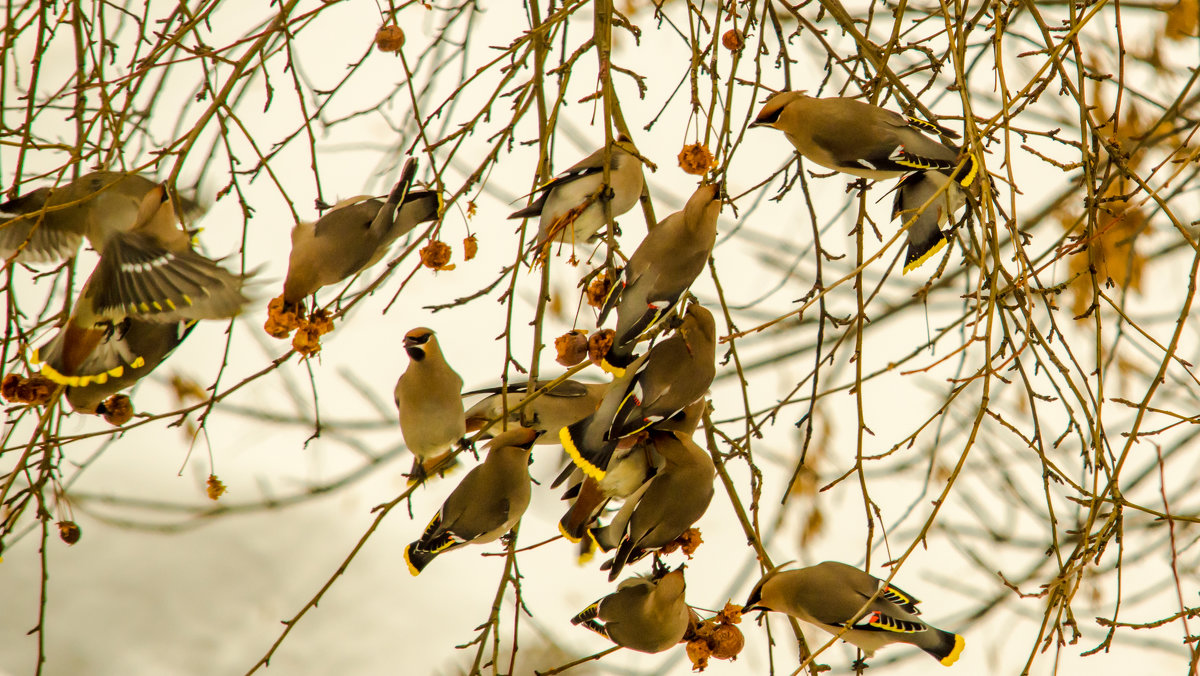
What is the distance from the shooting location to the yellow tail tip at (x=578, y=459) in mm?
1558

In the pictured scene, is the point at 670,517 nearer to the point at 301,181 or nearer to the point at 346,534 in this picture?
the point at 346,534

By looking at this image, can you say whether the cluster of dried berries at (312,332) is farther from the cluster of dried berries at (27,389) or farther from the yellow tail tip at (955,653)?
the yellow tail tip at (955,653)

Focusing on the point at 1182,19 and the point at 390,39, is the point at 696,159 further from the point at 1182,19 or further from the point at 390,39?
the point at 1182,19

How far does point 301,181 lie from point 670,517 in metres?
2.82

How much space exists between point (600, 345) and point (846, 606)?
74 centimetres

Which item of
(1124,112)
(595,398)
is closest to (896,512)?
(1124,112)

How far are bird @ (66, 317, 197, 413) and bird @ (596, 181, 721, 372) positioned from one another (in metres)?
0.72

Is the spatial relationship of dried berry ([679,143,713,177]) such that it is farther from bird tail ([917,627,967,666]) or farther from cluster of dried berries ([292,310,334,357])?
bird tail ([917,627,967,666])

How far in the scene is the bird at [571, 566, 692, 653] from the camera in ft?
5.45

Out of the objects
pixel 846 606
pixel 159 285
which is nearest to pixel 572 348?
pixel 159 285

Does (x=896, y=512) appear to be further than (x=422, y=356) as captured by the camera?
Yes

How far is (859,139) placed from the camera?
1.83m

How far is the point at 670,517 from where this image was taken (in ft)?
5.33

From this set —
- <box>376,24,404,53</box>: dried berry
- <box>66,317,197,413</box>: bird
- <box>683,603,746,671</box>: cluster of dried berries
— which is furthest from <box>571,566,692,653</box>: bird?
<box>376,24,404,53</box>: dried berry
